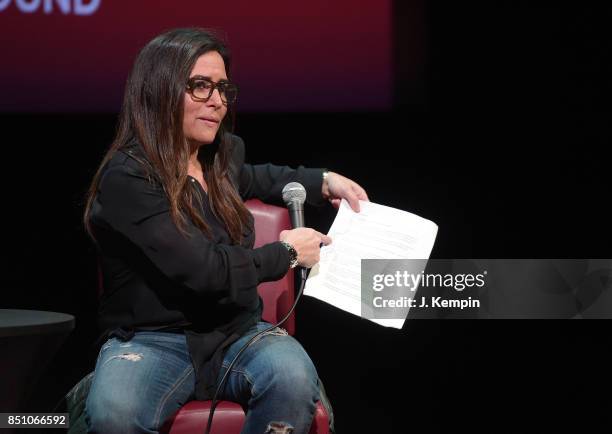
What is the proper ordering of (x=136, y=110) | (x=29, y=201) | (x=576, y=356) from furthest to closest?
(x=576, y=356), (x=29, y=201), (x=136, y=110)

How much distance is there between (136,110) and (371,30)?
135cm

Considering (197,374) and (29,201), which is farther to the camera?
(29,201)

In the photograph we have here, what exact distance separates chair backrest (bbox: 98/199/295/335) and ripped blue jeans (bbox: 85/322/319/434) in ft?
1.12

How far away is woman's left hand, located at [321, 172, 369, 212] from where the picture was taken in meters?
2.36

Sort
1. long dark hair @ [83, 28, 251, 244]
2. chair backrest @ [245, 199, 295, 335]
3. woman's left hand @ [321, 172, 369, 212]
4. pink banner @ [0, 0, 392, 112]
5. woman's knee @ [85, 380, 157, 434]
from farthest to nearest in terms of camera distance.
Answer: pink banner @ [0, 0, 392, 112] < chair backrest @ [245, 199, 295, 335] < woman's left hand @ [321, 172, 369, 212] < long dark hair @ [83, 28, 251, 244] < woman's knee @ [85, 380, 157, 434]

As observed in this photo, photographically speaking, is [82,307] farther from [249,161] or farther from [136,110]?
[136,110]

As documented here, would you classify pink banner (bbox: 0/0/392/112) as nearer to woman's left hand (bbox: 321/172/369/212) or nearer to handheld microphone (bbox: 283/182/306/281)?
woman's left hand (bbox: 321/172/369/212)

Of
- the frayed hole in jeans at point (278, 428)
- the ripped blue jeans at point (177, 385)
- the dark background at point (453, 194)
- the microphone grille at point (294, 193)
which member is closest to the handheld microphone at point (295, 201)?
the microphone grille at point (294, 193)

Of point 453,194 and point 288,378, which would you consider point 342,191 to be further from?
point 453,194

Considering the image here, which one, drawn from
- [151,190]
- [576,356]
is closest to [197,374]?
[151,190]

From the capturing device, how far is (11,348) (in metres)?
2.21

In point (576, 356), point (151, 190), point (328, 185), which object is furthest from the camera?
point (576, 356)

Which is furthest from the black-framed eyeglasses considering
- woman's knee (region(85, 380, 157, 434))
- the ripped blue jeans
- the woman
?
woman's knee (region(85, 380, 157, 434))

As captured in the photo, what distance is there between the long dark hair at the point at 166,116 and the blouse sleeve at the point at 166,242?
69 millimetres
